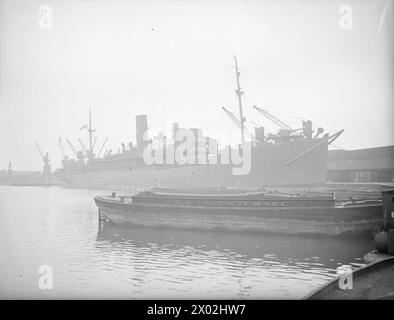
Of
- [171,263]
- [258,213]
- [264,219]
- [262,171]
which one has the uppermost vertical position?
[262,171]

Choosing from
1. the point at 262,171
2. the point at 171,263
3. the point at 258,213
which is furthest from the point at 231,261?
the point at 262,171

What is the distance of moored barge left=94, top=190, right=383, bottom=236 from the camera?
19.8 m

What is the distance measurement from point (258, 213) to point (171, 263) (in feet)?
25.7

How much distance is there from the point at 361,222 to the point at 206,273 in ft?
35.3

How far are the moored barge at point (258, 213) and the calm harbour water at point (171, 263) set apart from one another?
0.65 meters

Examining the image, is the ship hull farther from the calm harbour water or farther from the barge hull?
the calm harbour water

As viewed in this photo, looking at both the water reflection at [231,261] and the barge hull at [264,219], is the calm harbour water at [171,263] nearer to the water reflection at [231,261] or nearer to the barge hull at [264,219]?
the water reflection at [231,261]

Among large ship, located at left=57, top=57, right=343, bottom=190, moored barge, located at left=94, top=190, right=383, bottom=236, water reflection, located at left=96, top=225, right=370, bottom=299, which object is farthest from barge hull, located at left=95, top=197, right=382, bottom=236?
large ship, located at left=57, top=57, right=343, bottom=190

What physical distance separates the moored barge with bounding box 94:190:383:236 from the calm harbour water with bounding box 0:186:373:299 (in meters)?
0.65

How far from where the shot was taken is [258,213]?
22.0m

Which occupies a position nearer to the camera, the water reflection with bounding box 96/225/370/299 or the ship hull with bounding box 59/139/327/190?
the water reflection with bounding box 96/225/370/299

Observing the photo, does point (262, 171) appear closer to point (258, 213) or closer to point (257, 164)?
point (257, 164)

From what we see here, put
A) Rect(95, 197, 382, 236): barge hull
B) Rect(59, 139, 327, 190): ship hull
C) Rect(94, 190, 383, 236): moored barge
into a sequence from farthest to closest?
Rect(59, 139, 327, 190): ship hull < Rect(94, 190, 383, 236): moored barge < Rect(95, 197, 382, 236): barge hull
